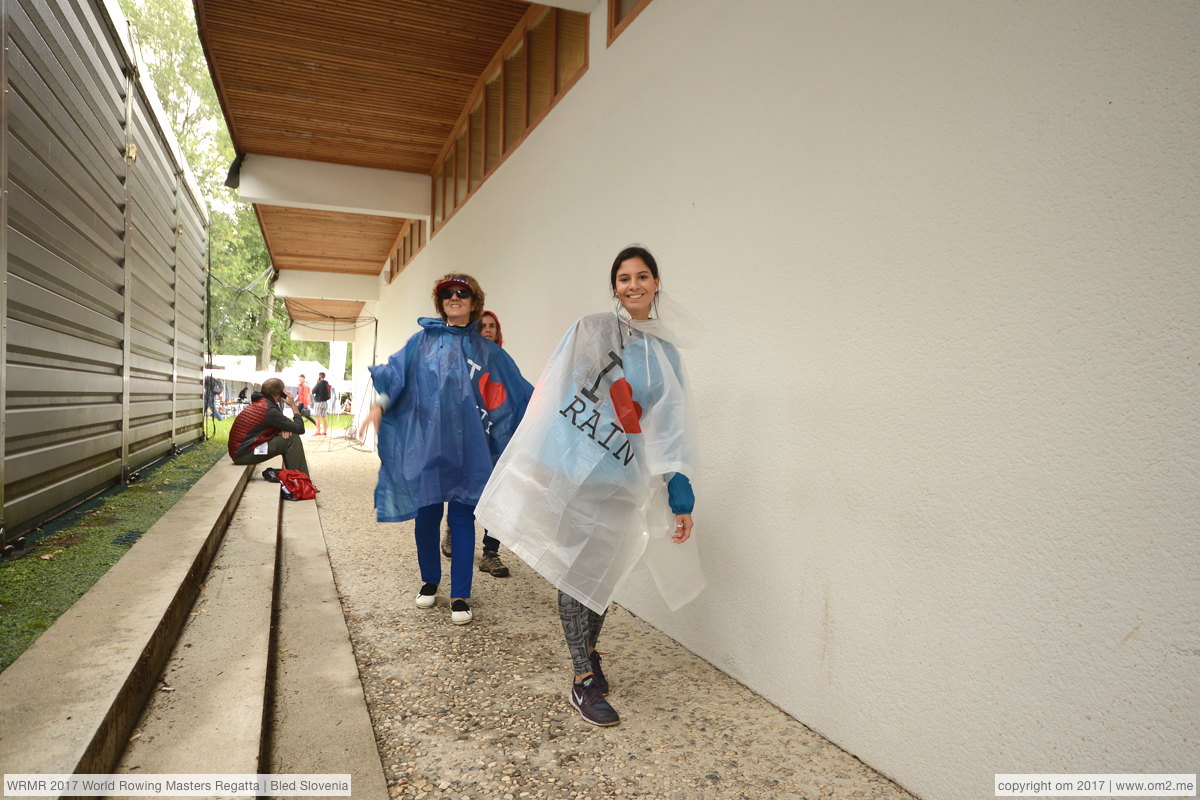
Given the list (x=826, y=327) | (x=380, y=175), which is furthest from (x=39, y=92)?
(x=380, y=175)

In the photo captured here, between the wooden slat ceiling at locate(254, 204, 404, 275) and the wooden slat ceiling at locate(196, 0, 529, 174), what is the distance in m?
3.55

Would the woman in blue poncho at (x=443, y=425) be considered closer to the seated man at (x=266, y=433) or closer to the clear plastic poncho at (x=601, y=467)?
the clear plastic poncho at (x=601, y=467)

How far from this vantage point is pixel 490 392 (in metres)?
3.61

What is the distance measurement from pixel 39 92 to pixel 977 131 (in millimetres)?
4553

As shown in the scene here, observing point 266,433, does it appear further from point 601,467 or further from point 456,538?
point 601,467

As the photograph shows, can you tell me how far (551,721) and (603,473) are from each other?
900mm

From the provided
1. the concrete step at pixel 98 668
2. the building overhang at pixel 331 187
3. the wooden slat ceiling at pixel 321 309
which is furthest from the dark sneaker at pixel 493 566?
the wooden slat ceiling at pixel 321 309

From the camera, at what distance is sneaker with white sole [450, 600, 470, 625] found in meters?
3.41

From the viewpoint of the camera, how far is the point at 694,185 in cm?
331

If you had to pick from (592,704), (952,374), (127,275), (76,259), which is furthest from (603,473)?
(127,275)

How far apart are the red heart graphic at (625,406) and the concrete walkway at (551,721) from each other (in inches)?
41.6

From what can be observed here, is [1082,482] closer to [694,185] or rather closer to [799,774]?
[799,774]

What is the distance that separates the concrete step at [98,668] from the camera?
5.09 feet

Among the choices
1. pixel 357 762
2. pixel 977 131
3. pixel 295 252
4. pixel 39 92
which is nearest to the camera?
pixel 977 131
